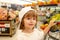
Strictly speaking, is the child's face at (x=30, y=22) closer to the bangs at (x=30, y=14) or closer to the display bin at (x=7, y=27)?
the bangs at (x=30, y=14)

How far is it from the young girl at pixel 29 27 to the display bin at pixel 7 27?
0.49ft

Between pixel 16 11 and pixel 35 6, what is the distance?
19 cm

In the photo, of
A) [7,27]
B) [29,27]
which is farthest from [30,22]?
[7,27]

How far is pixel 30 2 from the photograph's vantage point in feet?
6.81

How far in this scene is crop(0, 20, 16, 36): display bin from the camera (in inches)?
86.4

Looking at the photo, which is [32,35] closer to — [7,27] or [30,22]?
[30,22]

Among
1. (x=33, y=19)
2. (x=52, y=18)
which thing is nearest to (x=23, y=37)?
(x=33, y=19)

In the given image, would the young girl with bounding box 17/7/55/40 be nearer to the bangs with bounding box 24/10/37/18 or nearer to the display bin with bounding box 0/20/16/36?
the bangs with bounding box 24/10/37/18

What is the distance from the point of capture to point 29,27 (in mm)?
2033

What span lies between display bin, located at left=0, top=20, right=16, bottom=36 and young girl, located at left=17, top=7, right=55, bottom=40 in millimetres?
150

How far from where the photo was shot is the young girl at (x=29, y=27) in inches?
78.7

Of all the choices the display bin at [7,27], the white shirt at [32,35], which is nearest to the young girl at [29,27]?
the white shirt at [32,35]

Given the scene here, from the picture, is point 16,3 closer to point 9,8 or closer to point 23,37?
point 9,8

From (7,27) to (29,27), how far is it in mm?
397
